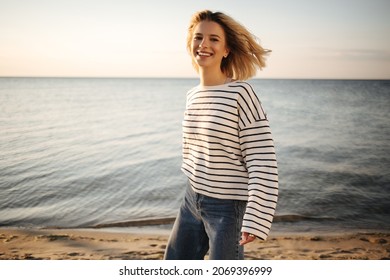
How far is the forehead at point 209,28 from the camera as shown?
1930mm

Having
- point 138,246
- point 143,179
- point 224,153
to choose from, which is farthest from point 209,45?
point 143,179

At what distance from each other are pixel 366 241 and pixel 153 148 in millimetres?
7399

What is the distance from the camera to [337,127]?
61.6 feet

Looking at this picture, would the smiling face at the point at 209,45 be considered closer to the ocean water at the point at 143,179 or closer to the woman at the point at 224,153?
the woman at the point at 224,153

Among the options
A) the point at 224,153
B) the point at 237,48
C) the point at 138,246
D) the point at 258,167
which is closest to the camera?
the point at 258,167

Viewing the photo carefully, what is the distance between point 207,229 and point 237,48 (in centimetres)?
97

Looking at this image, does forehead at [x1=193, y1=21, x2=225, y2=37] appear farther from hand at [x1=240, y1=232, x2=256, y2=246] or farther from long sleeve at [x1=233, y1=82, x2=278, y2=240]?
hand at [x1=240, y1=232, x2=256, y2=246]

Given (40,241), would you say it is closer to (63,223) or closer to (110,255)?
(63,223)

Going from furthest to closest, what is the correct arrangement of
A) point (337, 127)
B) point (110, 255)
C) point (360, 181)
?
point (337, 127), point (360, 181), point (110, 255)

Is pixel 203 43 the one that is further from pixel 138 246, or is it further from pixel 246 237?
pixel 138 246

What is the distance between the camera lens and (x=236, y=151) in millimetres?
1759

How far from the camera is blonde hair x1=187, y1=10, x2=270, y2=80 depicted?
6.40ft

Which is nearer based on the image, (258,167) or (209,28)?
(258,167)
